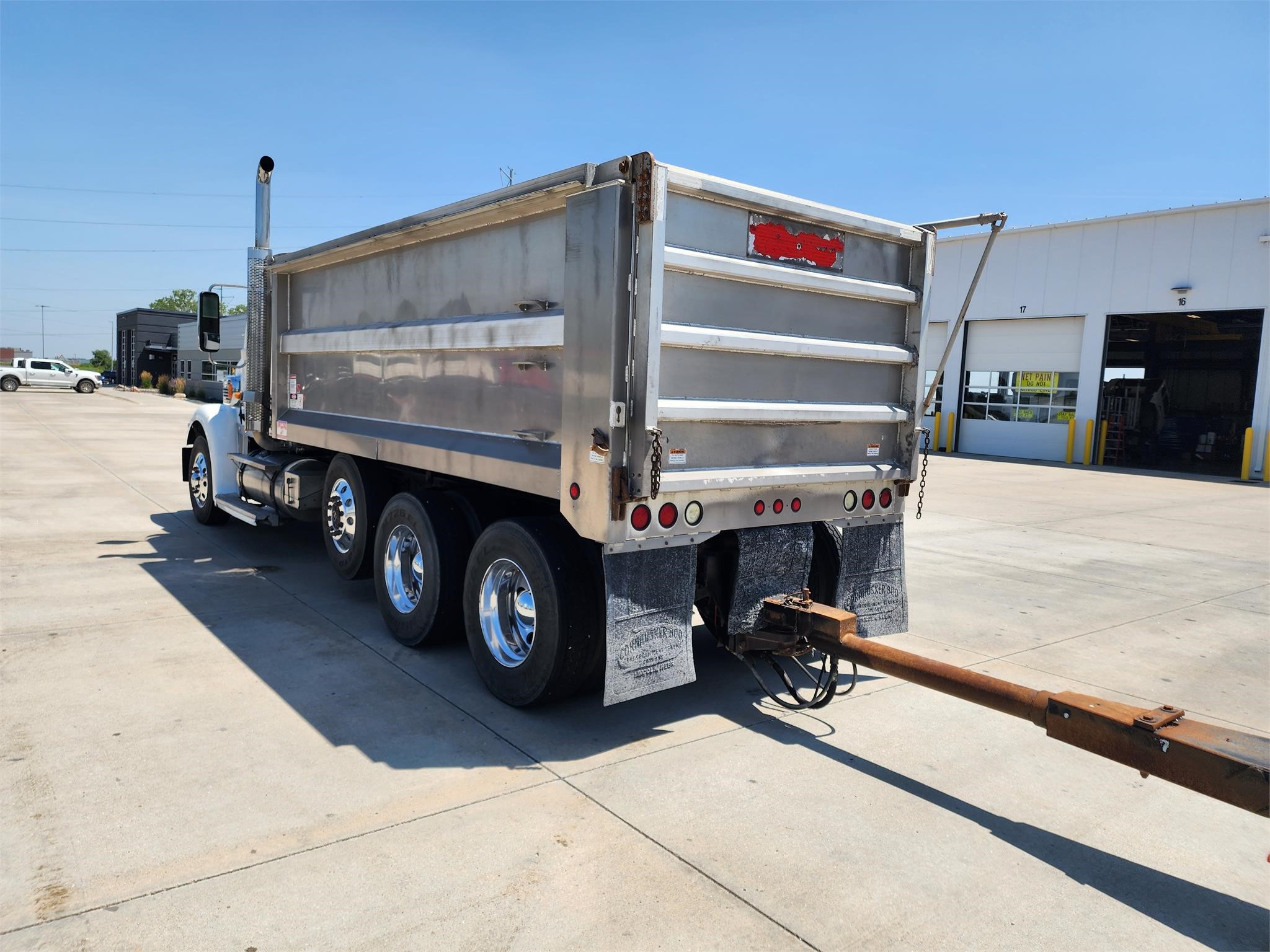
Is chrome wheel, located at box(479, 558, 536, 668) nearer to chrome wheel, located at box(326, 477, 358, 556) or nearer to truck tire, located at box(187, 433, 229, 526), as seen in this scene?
chrome wheel, located at box(326, 477, 358, 556)

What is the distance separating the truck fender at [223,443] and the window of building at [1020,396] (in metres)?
21.7

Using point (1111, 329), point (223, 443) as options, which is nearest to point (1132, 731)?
point (223, 443)

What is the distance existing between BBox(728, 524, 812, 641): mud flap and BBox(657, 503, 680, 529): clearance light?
55cm

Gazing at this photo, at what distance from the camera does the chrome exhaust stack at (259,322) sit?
7.84 meters

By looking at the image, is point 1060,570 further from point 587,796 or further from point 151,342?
point 151,342

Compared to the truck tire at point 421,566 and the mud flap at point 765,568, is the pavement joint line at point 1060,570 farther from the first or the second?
the truck tire at point 421,566

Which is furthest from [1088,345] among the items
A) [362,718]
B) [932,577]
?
[362,718]


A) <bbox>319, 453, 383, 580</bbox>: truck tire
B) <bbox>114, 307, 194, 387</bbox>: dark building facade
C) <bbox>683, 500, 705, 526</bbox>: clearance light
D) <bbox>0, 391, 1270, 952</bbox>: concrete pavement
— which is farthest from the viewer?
<bbox>114, 307, 194, 387</bbox>: dark building facade

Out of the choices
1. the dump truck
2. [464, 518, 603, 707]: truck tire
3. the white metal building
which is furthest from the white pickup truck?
[464, 518, 603, 707]: truck tire

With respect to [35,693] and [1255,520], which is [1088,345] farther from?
[35,693]

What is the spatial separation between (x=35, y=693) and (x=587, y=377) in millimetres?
3433

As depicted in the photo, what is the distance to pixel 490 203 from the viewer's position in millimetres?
4566

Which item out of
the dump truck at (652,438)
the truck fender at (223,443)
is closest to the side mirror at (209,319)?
the truck fender at (223,443)

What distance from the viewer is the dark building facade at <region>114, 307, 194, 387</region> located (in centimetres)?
6619
